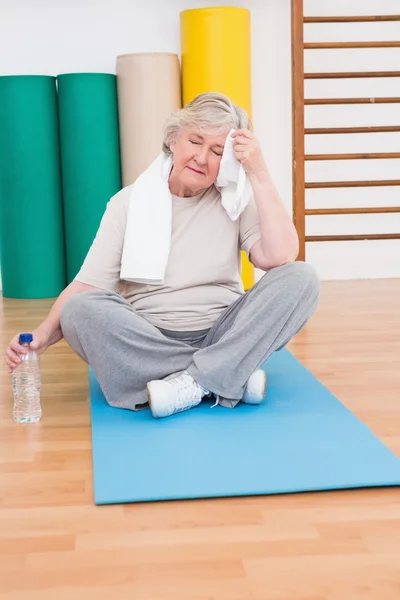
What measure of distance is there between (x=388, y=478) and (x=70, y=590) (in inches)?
28.6

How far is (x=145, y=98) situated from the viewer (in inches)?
163

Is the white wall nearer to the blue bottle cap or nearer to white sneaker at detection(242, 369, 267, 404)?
white sneaker at detection(242, 369, 267, 404)

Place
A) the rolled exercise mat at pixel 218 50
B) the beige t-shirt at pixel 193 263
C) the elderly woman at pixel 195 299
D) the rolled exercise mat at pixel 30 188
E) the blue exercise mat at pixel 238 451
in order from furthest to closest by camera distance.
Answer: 1. the rolled exercise mat at pixel 30 188
2. the rolled exercise mat at pixel 218 50
3. the beige t-shirt at pixel 193 263
4. the elderly woman at pixel 195 299
5. the blue exercise mat at pixel 238 451

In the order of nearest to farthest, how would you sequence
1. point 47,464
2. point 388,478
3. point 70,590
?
point 70,590, point 388,478, point 47,464

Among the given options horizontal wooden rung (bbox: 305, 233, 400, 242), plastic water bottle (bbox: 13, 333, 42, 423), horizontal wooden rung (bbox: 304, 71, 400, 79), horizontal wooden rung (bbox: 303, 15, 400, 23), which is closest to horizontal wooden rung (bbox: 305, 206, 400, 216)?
horizontal wooden rung (bbox: 305, 233, 400, 242)

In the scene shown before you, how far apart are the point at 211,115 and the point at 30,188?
86.2 inches

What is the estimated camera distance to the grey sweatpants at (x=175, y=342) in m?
2.18

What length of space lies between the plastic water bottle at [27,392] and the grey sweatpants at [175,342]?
13 centimetres

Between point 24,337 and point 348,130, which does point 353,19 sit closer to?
point 348,130

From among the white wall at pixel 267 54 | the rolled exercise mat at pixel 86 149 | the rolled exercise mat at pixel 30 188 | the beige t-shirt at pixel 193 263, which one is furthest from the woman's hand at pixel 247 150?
the white wall at pixel 267 54

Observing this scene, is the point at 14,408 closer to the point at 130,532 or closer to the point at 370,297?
the point at 130,532

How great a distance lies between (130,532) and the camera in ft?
5.02

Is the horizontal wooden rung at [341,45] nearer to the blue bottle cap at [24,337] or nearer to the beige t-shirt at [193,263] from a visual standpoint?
the beige t-shirt at [193,263]

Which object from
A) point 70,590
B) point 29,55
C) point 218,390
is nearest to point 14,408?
point 218,390
